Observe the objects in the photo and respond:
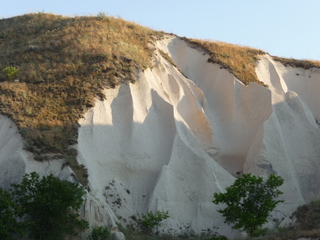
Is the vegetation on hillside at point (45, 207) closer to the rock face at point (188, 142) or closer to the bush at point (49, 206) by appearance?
the bush at point (49, 206)

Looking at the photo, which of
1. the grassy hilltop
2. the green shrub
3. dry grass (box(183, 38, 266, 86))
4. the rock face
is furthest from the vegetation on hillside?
dry grass (box(183, 38, 266, 86))

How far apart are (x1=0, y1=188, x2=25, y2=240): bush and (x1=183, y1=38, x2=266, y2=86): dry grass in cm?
1585

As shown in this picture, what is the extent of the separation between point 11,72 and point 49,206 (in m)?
10.2

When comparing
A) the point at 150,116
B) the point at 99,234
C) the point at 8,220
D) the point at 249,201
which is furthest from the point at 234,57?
the point at 8,220

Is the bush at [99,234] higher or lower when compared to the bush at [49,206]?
lower

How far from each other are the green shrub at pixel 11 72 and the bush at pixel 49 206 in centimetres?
841

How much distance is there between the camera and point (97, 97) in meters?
22.2

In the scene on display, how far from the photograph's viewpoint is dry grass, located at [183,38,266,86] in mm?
27438

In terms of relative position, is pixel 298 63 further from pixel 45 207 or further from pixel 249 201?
pixel 45 207

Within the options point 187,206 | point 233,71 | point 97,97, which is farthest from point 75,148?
point 233,71

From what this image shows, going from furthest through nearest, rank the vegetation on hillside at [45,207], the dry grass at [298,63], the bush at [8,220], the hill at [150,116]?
the dry grass at [298,63]
the hill at [150,116]
the vegetation on hillside at [45,207]
the bush at [8,220]

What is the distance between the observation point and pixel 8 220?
14.3 meters

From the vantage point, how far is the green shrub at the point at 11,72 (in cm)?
2327

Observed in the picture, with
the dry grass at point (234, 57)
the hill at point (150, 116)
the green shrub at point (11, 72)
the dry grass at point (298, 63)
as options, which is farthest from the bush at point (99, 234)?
the dry grass at point (298, 63)
